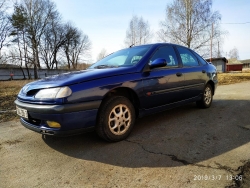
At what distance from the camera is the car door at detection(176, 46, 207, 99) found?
380 centimetres

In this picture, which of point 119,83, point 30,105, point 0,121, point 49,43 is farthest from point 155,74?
point 49,43

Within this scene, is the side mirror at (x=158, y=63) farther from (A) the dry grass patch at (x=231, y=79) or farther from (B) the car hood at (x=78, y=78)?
(A) the dry grass patch at (x=231, y=79)

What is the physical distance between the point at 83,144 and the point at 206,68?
3.36 m

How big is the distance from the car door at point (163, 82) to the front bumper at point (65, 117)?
0.92 meters

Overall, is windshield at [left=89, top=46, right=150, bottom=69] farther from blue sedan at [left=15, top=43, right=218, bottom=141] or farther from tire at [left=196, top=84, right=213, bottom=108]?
tire at [left=196, top=84, right=213, bottom=108]

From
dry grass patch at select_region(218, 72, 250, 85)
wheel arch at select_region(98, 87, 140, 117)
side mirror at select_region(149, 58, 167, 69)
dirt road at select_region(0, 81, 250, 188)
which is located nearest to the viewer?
dirt road at select_region(0, 81, 250, 188)

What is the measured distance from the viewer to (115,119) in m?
2.65

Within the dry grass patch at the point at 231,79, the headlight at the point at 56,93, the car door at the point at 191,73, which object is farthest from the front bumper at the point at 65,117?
the dry grass patch at the point at 231,79

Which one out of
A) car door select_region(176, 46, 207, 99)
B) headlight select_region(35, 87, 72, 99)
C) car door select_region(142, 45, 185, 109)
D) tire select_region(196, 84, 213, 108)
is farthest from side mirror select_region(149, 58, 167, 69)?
tire select_region(196, 84, 213, 108)

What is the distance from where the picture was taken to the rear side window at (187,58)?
3861 millimetres

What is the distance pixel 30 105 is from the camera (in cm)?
243

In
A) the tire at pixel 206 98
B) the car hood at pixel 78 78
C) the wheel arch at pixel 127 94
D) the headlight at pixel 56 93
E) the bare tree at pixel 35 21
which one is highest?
the bare tree at pixel 35 21

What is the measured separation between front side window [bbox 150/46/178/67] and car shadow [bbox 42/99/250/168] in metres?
1.08

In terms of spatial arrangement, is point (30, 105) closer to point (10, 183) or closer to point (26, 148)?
point (26, 148)
